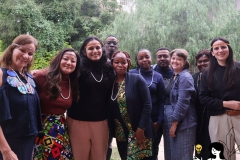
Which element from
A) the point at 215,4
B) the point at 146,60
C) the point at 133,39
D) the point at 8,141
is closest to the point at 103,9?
the point at 133,39

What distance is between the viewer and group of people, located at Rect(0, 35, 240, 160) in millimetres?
3135

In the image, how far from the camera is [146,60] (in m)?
4.12

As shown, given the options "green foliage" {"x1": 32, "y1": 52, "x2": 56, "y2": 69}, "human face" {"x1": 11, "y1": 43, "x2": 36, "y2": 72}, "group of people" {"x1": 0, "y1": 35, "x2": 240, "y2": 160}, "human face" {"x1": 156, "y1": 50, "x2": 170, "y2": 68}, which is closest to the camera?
"human face" {"x1": 11, "y1": 43, "x2": 36, "y2": 72}

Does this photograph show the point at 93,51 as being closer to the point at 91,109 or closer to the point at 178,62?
the point at 91,109

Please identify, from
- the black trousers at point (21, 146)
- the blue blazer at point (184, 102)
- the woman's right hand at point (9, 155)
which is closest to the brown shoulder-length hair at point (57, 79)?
the black trousers at point (21, 146)

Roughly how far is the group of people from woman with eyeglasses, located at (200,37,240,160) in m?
0.01

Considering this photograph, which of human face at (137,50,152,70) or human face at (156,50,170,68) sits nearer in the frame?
human face at (137,50,152,70)

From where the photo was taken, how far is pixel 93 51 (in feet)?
11.9

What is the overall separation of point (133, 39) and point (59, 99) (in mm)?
11281

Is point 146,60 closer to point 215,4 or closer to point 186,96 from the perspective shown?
point 186,96

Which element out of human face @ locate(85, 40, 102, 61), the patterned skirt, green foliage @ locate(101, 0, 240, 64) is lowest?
the patterned skirt

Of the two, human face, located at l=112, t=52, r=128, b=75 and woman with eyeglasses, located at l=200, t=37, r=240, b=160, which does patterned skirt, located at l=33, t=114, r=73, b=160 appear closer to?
human face, located at l=112, t=52, r=128, b=75

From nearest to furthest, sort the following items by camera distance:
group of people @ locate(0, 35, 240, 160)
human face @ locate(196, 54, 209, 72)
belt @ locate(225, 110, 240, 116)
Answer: group of people @ locate(0, 35, 240, 160) < belt @ locate(225, 110, 240, 116) < human face @ locate(196, 54, 209, 72)

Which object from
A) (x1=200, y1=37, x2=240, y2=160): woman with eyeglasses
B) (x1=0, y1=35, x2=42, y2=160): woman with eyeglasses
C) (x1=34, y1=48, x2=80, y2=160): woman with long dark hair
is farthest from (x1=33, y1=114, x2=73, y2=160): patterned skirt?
(x1=200, y1=37, x2=240, y2=160): woman with eyeglasses
